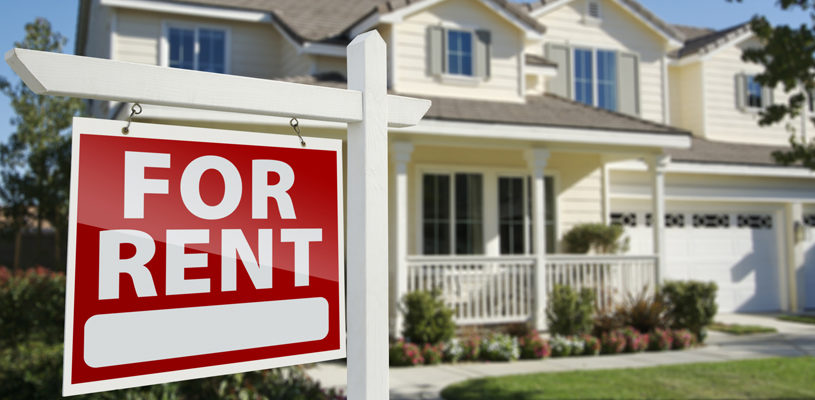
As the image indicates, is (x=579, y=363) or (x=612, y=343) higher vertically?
(x=612, y=343)

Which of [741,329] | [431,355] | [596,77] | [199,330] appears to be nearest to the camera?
[199,330]

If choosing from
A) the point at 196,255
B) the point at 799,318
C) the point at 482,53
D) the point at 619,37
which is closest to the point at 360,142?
the point at 196,255

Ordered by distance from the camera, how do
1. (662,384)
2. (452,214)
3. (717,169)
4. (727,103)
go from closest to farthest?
(662,384) < (452,214) < (717,169) < (727,103)

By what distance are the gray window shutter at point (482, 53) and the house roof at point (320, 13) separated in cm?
55

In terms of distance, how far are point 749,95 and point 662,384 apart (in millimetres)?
11306

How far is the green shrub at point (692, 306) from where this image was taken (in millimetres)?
11227

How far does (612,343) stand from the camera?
10.5m

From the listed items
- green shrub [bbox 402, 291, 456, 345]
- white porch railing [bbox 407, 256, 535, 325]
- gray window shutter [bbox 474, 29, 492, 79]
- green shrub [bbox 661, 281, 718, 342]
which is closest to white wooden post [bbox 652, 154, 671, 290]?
green shrub [bbox 661, 281, 718, 342]

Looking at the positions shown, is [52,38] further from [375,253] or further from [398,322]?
[375,253]

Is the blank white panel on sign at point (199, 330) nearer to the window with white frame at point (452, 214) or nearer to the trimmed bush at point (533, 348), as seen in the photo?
the trimmed bush at point (533, 348)

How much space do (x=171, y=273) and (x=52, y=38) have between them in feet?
66.2

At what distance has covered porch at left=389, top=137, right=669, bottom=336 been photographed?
34.9ft

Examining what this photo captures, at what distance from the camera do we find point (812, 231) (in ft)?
53.1

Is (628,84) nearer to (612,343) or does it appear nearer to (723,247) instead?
(723,247)
